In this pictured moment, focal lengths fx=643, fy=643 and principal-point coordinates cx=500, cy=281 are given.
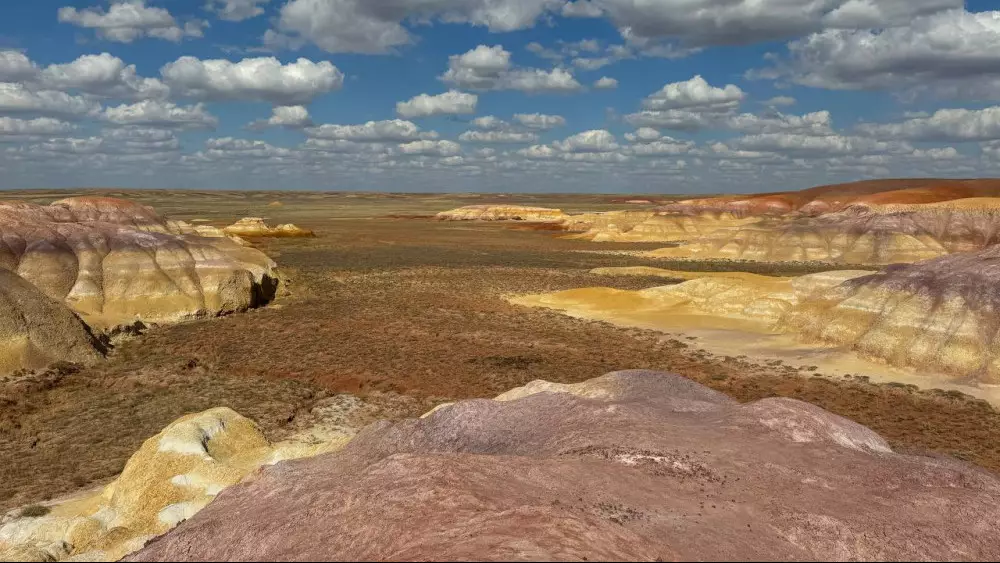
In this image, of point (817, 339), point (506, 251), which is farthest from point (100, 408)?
point (506, 251)

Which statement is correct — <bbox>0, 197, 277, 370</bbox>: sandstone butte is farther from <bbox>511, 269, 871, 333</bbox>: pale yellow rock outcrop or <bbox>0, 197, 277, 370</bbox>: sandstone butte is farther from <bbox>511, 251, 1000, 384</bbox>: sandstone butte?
<bbox>511, 251, 1000, 384</bbox>: sandstone butte

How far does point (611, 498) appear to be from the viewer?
26.4 feet

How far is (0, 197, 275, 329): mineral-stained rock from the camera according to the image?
3275 cm

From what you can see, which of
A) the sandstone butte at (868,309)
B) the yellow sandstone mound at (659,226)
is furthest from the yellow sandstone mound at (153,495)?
the yellow sandstone mound at (659,226)

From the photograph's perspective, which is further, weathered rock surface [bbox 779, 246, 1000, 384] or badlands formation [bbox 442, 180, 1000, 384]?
badlands formation [bbox 442, 180, 1000, 384]

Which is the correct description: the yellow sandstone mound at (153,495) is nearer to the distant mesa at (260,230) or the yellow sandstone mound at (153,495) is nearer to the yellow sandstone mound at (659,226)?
the distant mesa at (260,230)

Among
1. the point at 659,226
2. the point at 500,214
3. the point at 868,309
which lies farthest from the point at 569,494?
the point at 500,214

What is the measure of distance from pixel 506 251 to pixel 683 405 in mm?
67123

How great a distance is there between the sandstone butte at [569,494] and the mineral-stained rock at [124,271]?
23.7 meters

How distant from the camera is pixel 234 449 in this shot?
13.2 m

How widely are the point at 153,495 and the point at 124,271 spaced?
2807cm

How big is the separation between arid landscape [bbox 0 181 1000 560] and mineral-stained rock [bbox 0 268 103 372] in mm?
88

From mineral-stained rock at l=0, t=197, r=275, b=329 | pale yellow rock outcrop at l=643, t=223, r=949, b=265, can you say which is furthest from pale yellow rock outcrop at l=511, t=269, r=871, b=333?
pale yellow rock outcrop at l=643, t=223, r=949, b=265

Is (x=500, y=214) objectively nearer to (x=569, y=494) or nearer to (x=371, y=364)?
(x=371, y=364)
